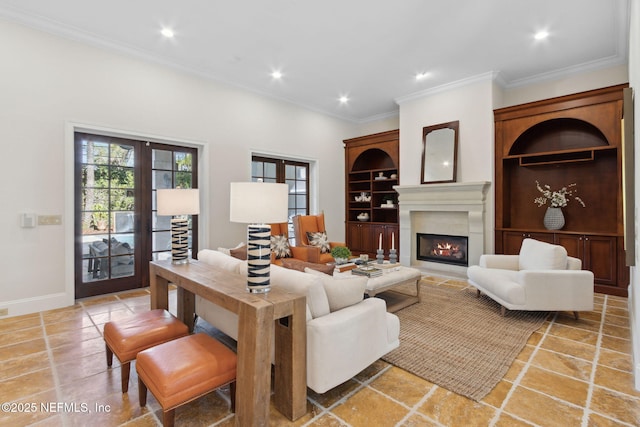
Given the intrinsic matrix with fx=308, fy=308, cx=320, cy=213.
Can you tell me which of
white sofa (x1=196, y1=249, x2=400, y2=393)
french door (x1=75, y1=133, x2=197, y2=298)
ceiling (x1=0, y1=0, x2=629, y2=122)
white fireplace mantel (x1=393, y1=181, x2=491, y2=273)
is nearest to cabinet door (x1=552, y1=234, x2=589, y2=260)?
white fireplace mantel (x1=393, y1=181, x2=491, y2=273)

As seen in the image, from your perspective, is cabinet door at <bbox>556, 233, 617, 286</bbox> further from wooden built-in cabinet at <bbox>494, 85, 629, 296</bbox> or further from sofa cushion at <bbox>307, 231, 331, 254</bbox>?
sofa cushion at <bbox>307, 231, 331, 254</bbox>

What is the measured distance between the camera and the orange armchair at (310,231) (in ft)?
15.9

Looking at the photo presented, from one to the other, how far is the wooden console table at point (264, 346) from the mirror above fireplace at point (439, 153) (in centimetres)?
450

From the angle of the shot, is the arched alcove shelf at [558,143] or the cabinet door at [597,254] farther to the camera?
the arched alcove shelf at [558,143]

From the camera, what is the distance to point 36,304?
11.8 ft

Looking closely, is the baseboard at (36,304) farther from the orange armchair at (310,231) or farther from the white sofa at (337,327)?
the orange armchair at (310,231)

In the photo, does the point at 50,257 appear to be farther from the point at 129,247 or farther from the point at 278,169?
the point at 278,169

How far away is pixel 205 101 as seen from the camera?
5020 mm

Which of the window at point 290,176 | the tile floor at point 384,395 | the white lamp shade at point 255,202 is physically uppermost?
the window at point 290,176

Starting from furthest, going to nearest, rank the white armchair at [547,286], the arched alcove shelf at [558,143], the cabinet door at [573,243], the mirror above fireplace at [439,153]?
the mirror above fireplace at [439,153], the arched alcove shelf at [558,143], the cabinet door at [573,243], the white armchair at [547,286]

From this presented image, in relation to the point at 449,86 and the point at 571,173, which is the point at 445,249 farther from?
the point at 449,86

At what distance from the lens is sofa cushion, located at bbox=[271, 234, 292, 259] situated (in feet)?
15.7

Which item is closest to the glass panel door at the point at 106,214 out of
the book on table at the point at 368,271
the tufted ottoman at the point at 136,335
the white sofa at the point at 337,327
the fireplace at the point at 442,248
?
the tufted ottoman at the point at 136,335

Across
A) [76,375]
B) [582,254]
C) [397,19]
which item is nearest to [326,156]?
[397,19]
